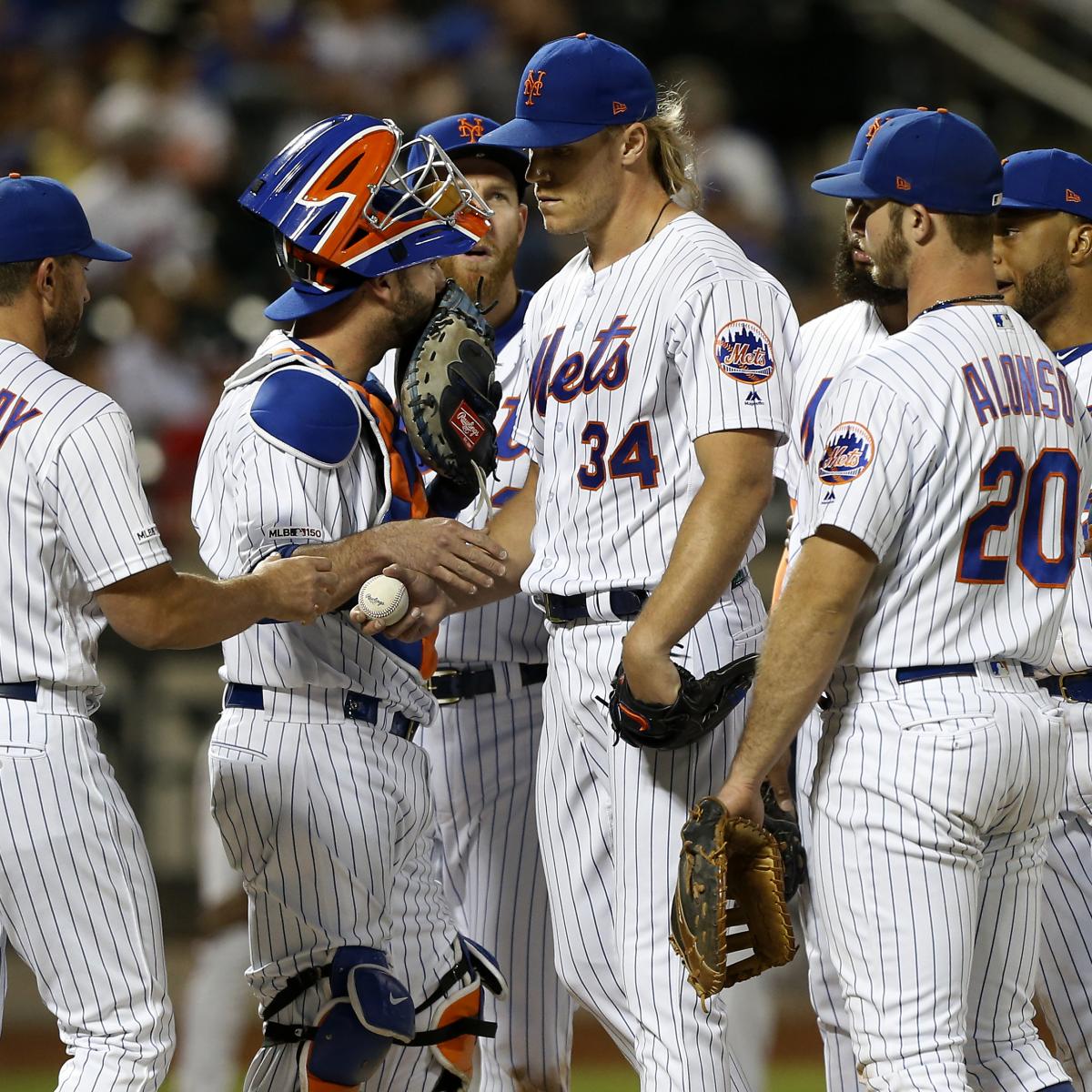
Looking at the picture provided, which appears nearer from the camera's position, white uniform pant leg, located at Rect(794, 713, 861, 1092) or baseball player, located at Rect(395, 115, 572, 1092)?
white uniform pant leg, located at Rect(794, 713, 861, 1092)

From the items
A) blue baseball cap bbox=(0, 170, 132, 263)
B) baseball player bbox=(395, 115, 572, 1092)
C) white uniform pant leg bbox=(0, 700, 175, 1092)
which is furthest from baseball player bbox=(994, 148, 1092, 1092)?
blue baseball cap bbox=(0, 170, 132, 263)

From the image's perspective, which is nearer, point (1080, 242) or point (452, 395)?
point (452, 395)

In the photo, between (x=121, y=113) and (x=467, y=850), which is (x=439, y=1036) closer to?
(x=467, y=850)

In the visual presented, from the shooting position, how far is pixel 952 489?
9.87 feet

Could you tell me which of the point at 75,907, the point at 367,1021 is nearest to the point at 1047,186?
the point at 367,1021

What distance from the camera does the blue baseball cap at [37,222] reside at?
10.8 ft

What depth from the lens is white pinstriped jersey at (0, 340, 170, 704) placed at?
10.3 feet

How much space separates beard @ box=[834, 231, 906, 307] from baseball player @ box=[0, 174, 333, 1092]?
1568 mm

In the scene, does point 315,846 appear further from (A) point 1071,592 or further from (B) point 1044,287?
(B) point 1044,287

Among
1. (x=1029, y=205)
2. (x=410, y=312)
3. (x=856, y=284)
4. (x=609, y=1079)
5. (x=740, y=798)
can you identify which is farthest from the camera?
(x=609, y=1079)

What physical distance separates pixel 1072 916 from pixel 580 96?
6.68ft

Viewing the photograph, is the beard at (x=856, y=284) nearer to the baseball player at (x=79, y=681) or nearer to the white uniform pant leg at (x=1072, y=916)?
the white uniform pant leg at (x=1072, y=916)

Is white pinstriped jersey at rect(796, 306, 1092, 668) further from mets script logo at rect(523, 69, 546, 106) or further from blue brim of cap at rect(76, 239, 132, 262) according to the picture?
blue brim of cap at rect(76, 239, 132, 262)

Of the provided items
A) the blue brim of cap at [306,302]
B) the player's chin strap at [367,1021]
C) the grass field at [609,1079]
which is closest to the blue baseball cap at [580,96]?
the blue brim of cap at [306,302]
